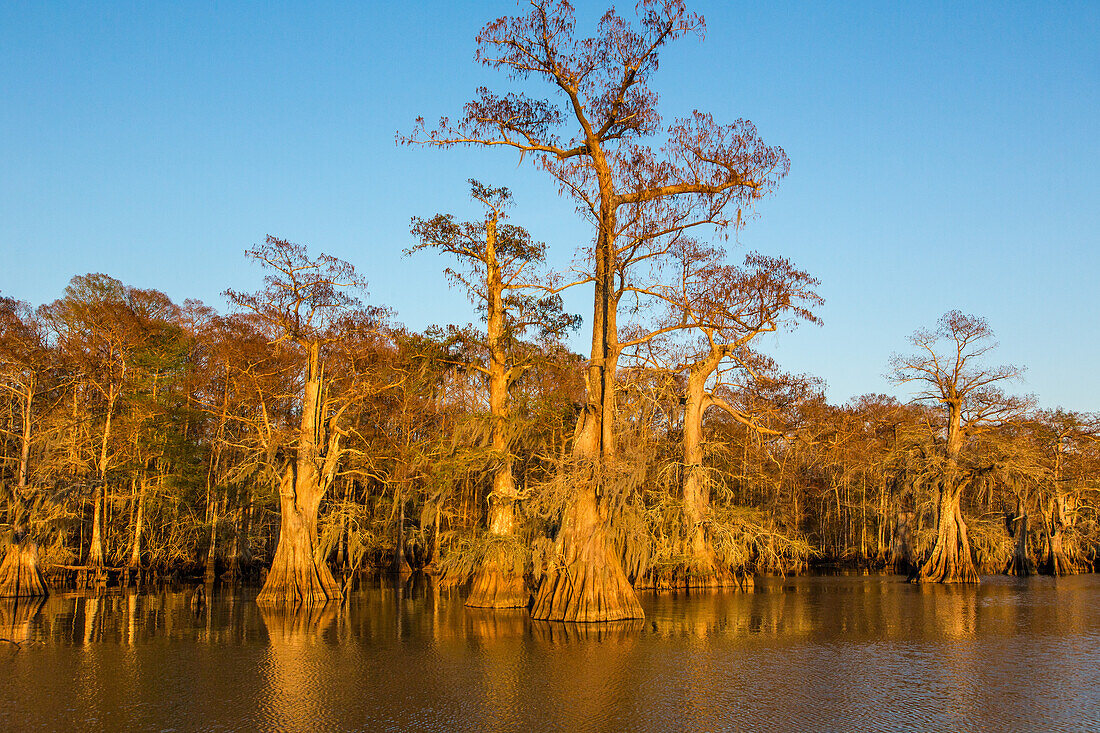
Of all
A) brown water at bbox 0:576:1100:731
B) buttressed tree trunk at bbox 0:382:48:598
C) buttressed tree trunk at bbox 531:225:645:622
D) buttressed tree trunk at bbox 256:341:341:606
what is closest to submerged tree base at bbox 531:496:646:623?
buttressed tree trunk at bbox 531:225:645:622

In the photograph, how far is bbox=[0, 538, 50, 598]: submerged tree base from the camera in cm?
2217

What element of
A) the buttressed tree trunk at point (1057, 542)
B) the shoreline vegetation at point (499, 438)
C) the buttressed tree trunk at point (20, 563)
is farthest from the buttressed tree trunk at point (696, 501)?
the buttressed tree trunk at point (1057, 542)

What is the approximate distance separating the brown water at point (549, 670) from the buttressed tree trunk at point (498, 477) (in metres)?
1.45

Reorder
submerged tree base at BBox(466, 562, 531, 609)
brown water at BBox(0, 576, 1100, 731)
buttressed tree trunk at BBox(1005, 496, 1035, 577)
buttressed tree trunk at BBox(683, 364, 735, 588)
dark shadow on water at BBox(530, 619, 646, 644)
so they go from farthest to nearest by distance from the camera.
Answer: buttressed tree trunk at BBox(1005, 496, 1035, 577)
buttressed tree trunk at BBox(683, 364, 735, 588)
submerged tree base at BBox(466, 562, 531, 609)
dark shadow on water at BBox(530, 619, 646, 644)
brown water at BBox(0, 576, 1100, 731)

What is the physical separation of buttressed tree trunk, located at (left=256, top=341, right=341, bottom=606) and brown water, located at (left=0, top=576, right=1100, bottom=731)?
168 cm

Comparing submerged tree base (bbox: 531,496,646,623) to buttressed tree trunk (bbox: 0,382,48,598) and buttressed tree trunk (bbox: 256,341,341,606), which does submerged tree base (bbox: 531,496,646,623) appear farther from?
buttressed tree trunk (bbox: 0,382,48,598)

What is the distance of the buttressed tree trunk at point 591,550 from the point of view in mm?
16328

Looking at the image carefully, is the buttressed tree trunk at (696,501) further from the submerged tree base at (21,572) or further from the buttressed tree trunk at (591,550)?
the submerged tree base at (21,572)

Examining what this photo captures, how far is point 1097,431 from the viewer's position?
36688 mm

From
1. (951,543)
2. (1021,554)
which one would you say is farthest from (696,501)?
(1021,554)

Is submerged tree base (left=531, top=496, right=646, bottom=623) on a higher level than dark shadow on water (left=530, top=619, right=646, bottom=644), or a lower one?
higher

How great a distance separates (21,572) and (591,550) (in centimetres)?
1663

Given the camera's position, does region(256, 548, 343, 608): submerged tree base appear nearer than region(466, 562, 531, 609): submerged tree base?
No

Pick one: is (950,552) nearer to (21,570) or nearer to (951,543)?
(951,543)
